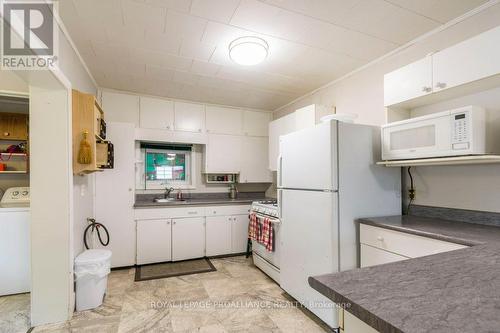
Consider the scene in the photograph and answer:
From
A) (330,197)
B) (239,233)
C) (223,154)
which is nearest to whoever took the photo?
(330,197)

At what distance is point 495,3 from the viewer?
178 cm

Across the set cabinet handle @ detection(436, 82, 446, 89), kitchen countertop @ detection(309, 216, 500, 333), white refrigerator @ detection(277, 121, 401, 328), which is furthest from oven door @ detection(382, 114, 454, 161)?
kitchen countertop @ detection(309, 216, 500, 333)

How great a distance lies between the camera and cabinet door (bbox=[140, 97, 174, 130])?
3.73 meters

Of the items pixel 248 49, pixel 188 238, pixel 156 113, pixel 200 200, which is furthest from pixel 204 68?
pixel 188 238

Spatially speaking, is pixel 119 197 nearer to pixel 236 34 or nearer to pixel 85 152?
pixel 85 152

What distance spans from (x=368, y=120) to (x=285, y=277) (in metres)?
1.85

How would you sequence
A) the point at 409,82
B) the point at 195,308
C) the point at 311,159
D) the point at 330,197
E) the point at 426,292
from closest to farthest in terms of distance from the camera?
the point at 426,292
the point at 330,197
the point at 409,82
the point at 311,159
the point at 195,308

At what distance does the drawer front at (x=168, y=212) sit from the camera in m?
3.39

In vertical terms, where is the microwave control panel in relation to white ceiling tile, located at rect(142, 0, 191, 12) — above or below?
below

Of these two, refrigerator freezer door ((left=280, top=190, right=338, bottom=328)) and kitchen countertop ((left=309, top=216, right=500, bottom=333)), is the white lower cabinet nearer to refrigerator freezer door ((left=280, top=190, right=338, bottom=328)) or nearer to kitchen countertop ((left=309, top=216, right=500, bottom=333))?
kitchen countertop ((left=309, top=216, right=500, bottom=333))

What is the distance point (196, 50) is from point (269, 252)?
232cm

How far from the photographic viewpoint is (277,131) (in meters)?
3.83

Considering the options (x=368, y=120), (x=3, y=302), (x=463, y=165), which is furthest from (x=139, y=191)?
(x=463, y=165)

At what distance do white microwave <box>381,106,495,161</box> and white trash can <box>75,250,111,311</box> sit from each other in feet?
8.85
